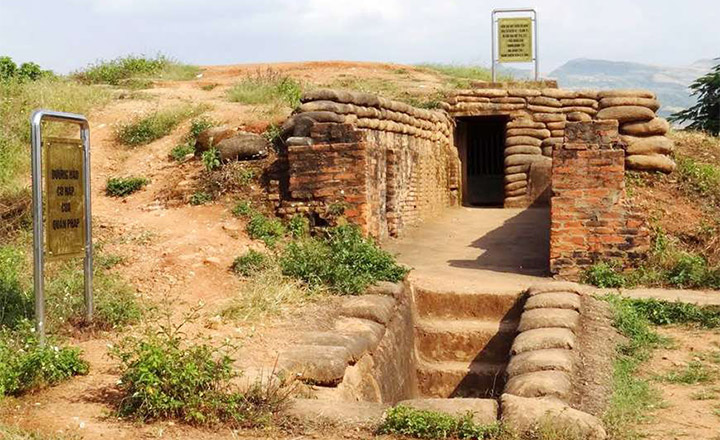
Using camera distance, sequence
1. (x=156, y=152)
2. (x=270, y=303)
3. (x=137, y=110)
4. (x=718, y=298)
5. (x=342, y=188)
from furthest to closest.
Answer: (x=137, y=110), (x=156, y=152), (x=342, y=188), (x=718, y=298), (x=270, y=303)

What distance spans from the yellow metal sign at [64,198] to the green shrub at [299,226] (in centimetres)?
360

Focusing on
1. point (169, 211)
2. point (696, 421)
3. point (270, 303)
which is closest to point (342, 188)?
point (169, 211)

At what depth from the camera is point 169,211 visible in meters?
9.12

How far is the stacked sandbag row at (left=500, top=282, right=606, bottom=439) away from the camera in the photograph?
12.9 ft

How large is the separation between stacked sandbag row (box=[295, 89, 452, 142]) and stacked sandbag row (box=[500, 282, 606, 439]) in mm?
3357

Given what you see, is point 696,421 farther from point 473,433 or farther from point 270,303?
point 270,303

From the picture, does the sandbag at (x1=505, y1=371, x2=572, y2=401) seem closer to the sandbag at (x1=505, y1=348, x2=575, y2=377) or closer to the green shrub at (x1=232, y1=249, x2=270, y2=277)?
the sandbag at (x1=505, y1=348, x2=575, y2=377)

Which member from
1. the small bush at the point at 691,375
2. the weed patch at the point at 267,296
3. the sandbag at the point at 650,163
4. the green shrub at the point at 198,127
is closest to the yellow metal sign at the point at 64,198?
the weed patch at the point at 267,296

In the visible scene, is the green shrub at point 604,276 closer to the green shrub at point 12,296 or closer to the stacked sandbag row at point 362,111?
the stacked sandbag row at point 362,111

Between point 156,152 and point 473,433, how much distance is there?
8133mm

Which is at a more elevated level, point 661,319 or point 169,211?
point 169,211

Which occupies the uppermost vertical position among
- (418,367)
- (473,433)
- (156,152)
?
(156,152)

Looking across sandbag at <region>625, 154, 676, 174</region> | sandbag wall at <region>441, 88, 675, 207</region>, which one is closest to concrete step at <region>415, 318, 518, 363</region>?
sandbag at <region>625, 154, 676, 174</region>

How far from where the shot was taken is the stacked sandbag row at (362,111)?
9352mm
